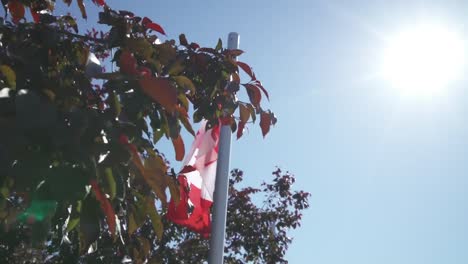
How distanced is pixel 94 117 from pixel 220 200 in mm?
3477

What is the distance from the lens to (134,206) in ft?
6.62

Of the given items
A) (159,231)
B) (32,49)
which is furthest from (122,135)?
(32,49)

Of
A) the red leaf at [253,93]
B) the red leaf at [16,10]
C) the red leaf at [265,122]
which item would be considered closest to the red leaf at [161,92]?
the red leaf at [253,93]

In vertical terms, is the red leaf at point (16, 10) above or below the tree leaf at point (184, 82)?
above

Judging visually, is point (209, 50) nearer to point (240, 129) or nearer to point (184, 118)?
point (240, 129)

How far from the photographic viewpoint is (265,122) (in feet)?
8.77

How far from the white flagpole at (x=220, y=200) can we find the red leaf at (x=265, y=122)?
2.01 meters

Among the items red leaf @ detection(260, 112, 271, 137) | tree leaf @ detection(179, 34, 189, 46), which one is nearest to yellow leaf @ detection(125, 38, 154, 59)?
tree leaf @ detection(179, 34, 189, 46)

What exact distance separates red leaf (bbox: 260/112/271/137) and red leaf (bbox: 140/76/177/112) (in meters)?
1.06

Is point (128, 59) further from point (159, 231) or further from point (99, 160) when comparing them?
point (159, 231)

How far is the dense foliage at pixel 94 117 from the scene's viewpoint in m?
1.23

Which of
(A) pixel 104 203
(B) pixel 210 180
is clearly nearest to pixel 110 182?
(A) pixel 104 203

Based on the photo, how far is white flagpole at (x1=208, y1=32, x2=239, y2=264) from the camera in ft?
15.3

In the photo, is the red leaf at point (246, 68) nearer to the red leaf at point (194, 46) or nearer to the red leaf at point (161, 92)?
the red leaf at point (194, 46)
